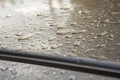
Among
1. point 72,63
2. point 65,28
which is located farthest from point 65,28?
point 72,63

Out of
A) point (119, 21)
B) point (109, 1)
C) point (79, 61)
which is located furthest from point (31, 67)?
point (109, 1)

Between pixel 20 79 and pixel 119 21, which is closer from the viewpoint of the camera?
pixel 20 79

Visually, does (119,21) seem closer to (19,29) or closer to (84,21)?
(84,21)

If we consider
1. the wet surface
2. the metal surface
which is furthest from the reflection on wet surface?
the metal surface

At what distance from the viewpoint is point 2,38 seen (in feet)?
4.37

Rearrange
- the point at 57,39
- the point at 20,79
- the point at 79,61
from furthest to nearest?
the point at 57,39 < the point at 20,79 < the point at 79,61

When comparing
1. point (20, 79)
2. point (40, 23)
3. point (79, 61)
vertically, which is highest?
point (79, 61)

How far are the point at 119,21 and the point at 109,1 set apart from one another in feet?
1.57

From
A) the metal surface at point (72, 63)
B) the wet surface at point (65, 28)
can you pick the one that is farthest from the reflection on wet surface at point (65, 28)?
the metal surface at point (72, 63)

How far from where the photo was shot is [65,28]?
1.36m

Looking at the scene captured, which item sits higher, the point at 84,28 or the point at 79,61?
the point at 79,61

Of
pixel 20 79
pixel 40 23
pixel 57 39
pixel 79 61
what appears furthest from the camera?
pixel 40 23

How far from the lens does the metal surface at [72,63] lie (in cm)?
46

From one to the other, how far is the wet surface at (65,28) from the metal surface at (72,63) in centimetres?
52
